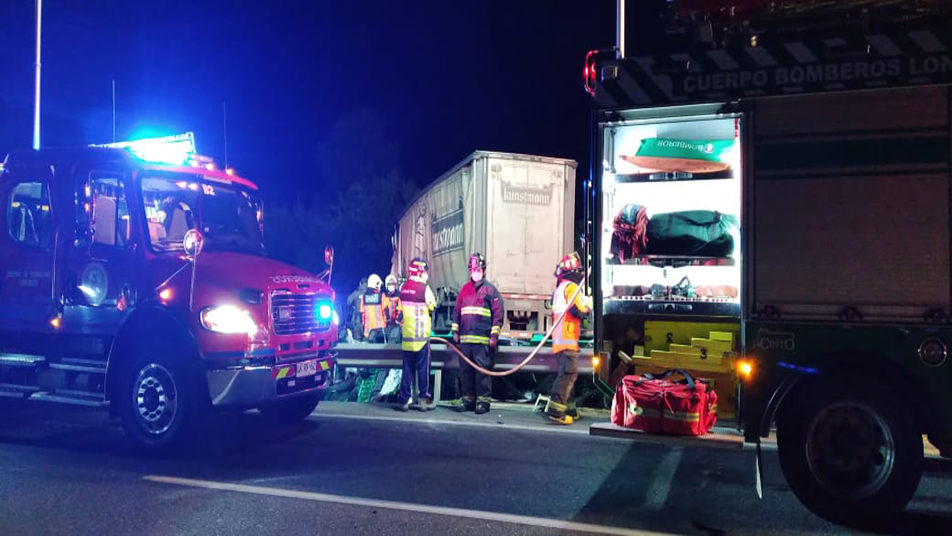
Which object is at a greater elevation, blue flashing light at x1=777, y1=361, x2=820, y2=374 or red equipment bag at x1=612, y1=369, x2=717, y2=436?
blue flashing light at x1=777, y1=361, x2=820, y2=374

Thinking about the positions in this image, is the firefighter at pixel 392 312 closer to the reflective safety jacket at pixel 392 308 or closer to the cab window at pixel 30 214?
the reflective safety jacket at pixel 392 308

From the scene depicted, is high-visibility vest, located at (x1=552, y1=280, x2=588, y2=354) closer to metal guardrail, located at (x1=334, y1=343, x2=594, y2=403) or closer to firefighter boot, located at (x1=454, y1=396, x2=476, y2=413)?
metal guardrail, located at (x1=334, y1=343, x2=594, y2=403)

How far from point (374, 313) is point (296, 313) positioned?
23.3 ft

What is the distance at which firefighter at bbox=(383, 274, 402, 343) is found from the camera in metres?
12.5

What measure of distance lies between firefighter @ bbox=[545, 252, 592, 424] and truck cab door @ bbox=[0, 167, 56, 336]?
5534mm

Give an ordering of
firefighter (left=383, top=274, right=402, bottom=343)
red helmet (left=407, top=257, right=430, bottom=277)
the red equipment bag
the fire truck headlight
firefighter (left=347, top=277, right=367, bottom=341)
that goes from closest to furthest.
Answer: the red equipment bag, the fire truck headlight, red helmet (left=407, top=257, right=430, bottom=277), firefighter (left=383, top=274, right=402, bottom=343), firefighter (left=347, top=277, right=367, bottom=341)

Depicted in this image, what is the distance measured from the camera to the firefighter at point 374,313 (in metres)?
14.0

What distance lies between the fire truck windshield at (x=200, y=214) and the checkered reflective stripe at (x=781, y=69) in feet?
14.9

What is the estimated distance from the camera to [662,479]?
6.06 meters

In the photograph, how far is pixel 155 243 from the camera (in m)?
7.53

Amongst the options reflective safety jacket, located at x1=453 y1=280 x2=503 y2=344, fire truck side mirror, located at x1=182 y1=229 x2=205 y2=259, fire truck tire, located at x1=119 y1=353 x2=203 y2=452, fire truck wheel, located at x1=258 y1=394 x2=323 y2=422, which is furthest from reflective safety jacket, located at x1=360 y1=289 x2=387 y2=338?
fire truck side mirror, located at x1=182 y1=229 x2=205 y2=259

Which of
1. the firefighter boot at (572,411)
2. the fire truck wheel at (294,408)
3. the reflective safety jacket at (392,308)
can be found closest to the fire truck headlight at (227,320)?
the fire truck wheel at (294,408)

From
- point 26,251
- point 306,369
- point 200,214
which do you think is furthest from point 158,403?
point 26,251

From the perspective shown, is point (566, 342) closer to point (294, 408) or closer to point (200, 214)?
point (294, 408)
